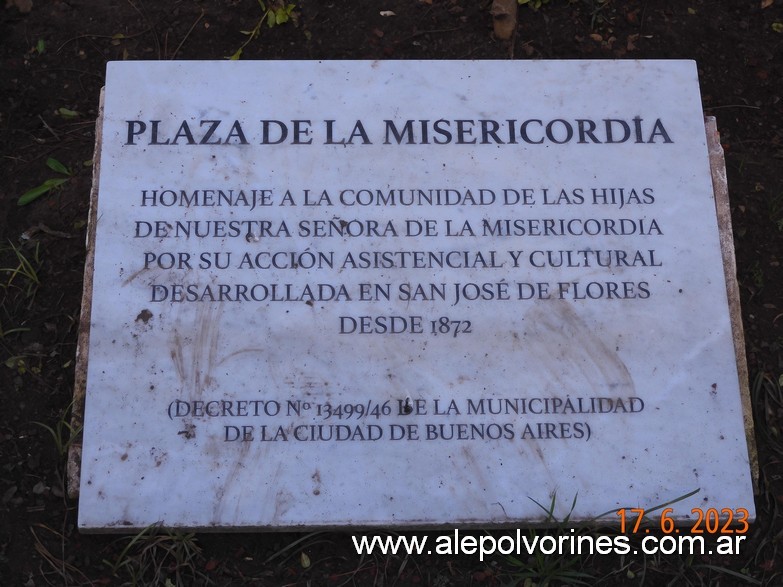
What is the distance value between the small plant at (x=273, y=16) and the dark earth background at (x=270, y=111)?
0.08 ft

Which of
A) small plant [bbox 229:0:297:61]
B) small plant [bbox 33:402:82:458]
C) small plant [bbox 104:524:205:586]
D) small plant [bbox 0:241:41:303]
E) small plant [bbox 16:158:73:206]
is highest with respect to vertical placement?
small plant [bbox 229:0:297:61]

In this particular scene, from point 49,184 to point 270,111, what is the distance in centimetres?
95

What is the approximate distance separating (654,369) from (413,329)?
77 cm

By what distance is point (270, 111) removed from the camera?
265 centimetres

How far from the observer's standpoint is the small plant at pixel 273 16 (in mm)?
3193

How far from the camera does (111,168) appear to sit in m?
2.56

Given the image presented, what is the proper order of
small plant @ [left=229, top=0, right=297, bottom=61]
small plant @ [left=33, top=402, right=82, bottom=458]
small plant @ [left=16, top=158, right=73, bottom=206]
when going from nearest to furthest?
1. small plant @ [left=33, top=402, right=82, bottom=458]
2. small plant @ [left=16, top=158, right=73, bottom=206]
3. small plant @ [left=229, top=0, right=297, bottom=61]

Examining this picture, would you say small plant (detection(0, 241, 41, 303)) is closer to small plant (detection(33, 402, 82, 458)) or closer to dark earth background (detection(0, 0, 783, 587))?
dark earth background (detection(0, 0, 783, 587))

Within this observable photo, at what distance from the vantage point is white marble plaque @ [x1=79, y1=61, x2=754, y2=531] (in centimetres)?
232

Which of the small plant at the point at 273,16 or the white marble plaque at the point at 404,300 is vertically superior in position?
the small plant at the point at 273,16

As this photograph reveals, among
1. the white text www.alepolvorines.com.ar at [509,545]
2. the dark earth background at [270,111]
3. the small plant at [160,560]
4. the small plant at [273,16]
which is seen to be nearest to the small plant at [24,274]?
the dark earth background at [270,111]

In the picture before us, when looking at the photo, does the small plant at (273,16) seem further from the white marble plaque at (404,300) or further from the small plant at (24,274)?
the small plant at (24,274)

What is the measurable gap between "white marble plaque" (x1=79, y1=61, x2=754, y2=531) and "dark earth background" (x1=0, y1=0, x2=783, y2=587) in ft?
0.62

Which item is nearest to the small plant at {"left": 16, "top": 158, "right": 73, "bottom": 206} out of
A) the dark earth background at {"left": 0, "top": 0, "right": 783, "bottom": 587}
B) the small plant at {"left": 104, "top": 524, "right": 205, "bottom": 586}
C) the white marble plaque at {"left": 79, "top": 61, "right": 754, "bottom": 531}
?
the dark earth background at {"left": 0, "top": 0, "right": 783, "bottom": 587}
